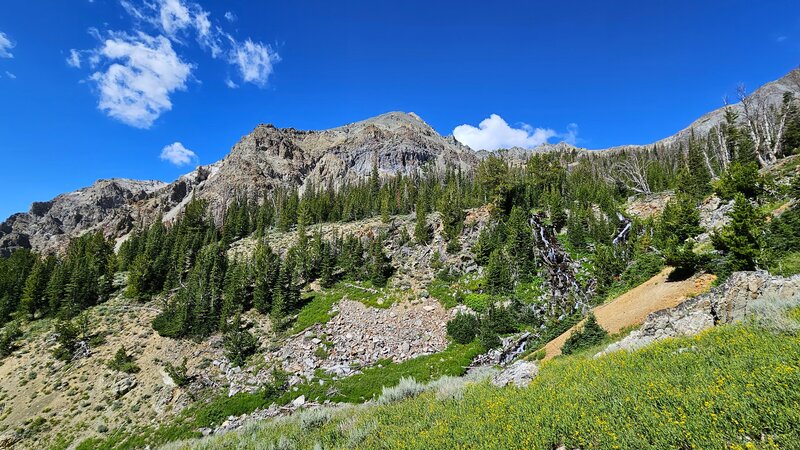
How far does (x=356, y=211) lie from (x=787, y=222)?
3073 inches

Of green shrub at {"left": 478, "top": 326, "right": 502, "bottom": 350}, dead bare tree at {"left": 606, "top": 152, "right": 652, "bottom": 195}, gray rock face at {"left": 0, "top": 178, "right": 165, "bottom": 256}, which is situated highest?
gray rock face at {"left": 0, "top": 178, "right": 165, "bottom": 256}

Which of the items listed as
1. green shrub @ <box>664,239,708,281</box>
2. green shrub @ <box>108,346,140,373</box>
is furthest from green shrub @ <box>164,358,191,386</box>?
green shrub @ <box>664,239,708,281</box>

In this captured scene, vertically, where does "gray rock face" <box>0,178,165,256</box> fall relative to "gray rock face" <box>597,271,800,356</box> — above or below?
above

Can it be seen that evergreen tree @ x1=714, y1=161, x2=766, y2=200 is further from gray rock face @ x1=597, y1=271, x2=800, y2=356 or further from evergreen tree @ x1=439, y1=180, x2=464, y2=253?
evergreen tree @ x1=439, y1=180, x2=464, y2=253

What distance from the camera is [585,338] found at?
54.2ft

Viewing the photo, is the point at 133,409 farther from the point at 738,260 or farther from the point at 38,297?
the point at 38,297

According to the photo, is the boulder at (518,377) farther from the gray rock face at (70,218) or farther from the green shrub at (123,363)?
the gray rock face at (70,218)

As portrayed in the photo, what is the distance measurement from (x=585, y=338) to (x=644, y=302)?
534cm

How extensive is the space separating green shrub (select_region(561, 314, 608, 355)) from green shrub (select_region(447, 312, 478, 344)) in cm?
1401

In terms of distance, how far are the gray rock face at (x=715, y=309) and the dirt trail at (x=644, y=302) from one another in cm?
402

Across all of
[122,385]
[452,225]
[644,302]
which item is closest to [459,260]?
[452,225]

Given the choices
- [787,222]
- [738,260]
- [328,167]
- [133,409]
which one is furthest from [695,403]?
[328,167]

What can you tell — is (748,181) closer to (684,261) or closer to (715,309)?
(684,261)

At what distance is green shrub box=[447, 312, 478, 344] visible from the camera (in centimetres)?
3006
